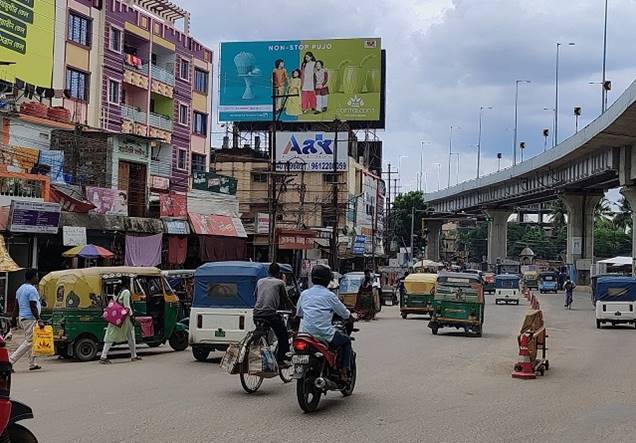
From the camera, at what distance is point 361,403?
11656 millimetres

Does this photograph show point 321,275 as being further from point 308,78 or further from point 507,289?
point 308,78

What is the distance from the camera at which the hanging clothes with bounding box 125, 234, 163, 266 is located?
32556mm

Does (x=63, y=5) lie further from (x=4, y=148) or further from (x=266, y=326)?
(x=266, y=326)

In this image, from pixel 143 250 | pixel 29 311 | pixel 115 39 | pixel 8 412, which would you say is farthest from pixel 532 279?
pixel 8 412

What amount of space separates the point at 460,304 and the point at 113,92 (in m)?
23.1

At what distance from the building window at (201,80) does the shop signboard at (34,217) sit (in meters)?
24.5

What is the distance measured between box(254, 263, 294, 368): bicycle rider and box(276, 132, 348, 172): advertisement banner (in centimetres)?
4538

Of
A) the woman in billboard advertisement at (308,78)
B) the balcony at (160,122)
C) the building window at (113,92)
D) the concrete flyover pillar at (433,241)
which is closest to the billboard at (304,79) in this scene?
the woman in billboard advertisement at (308,78)

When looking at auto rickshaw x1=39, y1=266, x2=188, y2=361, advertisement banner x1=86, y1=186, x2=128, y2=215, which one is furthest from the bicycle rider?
advertisement banner x1=86, y1=186, x2=128, y2=215

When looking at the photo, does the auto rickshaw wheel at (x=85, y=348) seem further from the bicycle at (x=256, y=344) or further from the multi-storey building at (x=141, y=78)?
the multi-storey building at (x=141, y=78)

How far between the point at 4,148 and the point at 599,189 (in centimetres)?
6095

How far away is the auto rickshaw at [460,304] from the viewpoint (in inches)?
1026

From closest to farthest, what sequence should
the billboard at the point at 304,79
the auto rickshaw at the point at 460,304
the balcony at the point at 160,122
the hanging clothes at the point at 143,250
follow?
1. the auto rickshaw at the point at 460,304
2. the hanging clothes at the point at 143,250
3. the balcony at the point at 160,122
4. the billboard at the point at 304,79

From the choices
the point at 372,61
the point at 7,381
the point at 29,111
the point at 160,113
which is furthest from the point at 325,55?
the point at 7,381
